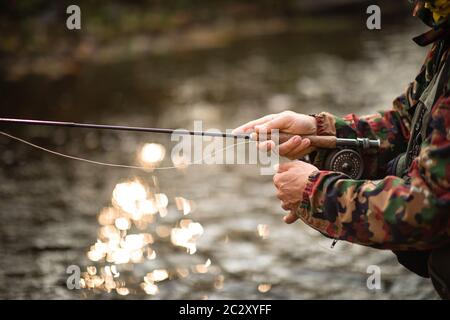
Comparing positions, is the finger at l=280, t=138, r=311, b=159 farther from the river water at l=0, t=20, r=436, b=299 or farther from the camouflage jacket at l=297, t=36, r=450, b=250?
the river water at l=0, t=20, r=436, b=299

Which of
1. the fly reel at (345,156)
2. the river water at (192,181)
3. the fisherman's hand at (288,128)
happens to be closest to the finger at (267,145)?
the fisherman's hand at (288,128)

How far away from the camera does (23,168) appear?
7820mm

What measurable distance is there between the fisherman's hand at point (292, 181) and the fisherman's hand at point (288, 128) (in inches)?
6.5

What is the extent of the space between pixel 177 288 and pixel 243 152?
3.74 meters

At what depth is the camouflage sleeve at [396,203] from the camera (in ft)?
6.87

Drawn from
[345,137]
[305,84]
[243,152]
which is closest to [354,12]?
[305,84]

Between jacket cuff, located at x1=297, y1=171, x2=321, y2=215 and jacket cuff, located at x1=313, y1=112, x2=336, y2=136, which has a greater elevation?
jacket cuff, located at x1=313, y1=112, x2=336, y2=136

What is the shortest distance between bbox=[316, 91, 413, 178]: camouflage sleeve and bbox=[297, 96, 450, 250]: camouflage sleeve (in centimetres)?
61

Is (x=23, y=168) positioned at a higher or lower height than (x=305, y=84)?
lower

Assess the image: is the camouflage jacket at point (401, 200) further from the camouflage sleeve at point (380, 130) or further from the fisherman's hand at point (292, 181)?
the camouflage sleeve at point (380, 130)

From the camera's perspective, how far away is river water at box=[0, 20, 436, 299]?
482 centimetres

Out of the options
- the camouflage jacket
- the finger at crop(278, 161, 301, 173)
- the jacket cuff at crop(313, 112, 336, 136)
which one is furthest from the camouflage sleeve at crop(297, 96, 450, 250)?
the jacket cuff at crop(313, 112, 336, 136)

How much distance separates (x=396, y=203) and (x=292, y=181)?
0.48 m

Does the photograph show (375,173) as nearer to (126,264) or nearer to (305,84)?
(126,264)
